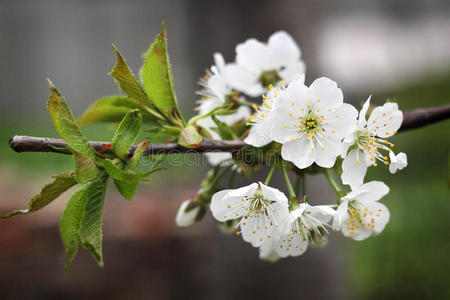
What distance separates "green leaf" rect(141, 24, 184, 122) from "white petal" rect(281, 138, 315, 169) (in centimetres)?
27

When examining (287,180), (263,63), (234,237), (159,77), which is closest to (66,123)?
(159,77)

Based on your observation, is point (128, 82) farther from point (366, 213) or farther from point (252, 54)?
point (366, 213)

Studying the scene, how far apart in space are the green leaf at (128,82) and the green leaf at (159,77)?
0.02m

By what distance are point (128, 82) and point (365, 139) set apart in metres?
0.53

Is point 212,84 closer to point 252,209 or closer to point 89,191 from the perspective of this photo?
point 252,209

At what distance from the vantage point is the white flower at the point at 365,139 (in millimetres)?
870

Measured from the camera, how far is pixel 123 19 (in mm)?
6691

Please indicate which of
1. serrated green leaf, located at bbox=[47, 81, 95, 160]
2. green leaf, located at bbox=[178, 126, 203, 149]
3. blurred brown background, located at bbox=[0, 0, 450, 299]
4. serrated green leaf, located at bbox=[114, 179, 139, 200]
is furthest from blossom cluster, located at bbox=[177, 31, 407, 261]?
blurred brown background, located at bbox=[0, 0, 450, 299]

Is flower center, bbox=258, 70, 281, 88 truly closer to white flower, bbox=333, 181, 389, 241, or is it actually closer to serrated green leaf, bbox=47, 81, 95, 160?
white flower, bbox=333, 181, 389, 241

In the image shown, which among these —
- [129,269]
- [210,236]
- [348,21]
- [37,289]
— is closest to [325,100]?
[210,236]

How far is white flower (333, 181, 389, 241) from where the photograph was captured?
0.93m

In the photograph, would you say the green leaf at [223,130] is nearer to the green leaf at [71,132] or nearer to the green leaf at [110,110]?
the green leaf at [110,110]

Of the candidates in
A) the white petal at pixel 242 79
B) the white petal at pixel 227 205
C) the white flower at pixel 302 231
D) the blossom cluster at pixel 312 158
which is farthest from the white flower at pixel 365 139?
the white petal at pixel 242 79

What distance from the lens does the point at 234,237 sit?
223cm
